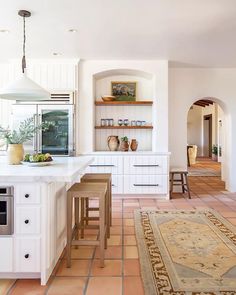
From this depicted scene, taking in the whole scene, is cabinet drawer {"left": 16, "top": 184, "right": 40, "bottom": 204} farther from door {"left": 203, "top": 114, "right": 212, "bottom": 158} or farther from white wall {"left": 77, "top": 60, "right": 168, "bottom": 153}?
door {"left": 203, "top": 114, "right": 212, "bottom": 158}

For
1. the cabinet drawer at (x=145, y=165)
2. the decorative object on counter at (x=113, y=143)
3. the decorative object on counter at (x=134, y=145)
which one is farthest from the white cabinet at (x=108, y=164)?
the decorative object on counter at (x=134, y=145)

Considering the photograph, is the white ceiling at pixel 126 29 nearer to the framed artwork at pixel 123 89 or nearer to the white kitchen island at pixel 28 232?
the framed artwork at pixel 123 89

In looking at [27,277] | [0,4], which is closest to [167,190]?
[27,277]

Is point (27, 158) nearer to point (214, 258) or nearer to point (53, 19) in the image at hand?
point (53, 19)

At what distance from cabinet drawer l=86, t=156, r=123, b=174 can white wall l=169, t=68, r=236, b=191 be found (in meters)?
1.28

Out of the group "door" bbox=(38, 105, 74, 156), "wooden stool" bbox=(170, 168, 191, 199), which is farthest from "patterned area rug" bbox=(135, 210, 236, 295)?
"door" bbox=(38, 105, 74, 156)

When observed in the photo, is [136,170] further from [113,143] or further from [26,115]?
[26,115]

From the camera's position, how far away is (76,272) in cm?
255

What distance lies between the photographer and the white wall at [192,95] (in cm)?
598

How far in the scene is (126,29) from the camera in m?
3.89

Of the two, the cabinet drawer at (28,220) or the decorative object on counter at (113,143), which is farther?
the decorative object on counter at (113,143)

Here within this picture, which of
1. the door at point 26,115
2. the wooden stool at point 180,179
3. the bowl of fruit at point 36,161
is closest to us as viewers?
the bowl of fruit at point 36,161

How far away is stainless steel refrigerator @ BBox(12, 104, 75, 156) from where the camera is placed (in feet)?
17.1

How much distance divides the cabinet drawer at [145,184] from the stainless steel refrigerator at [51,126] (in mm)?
1181
